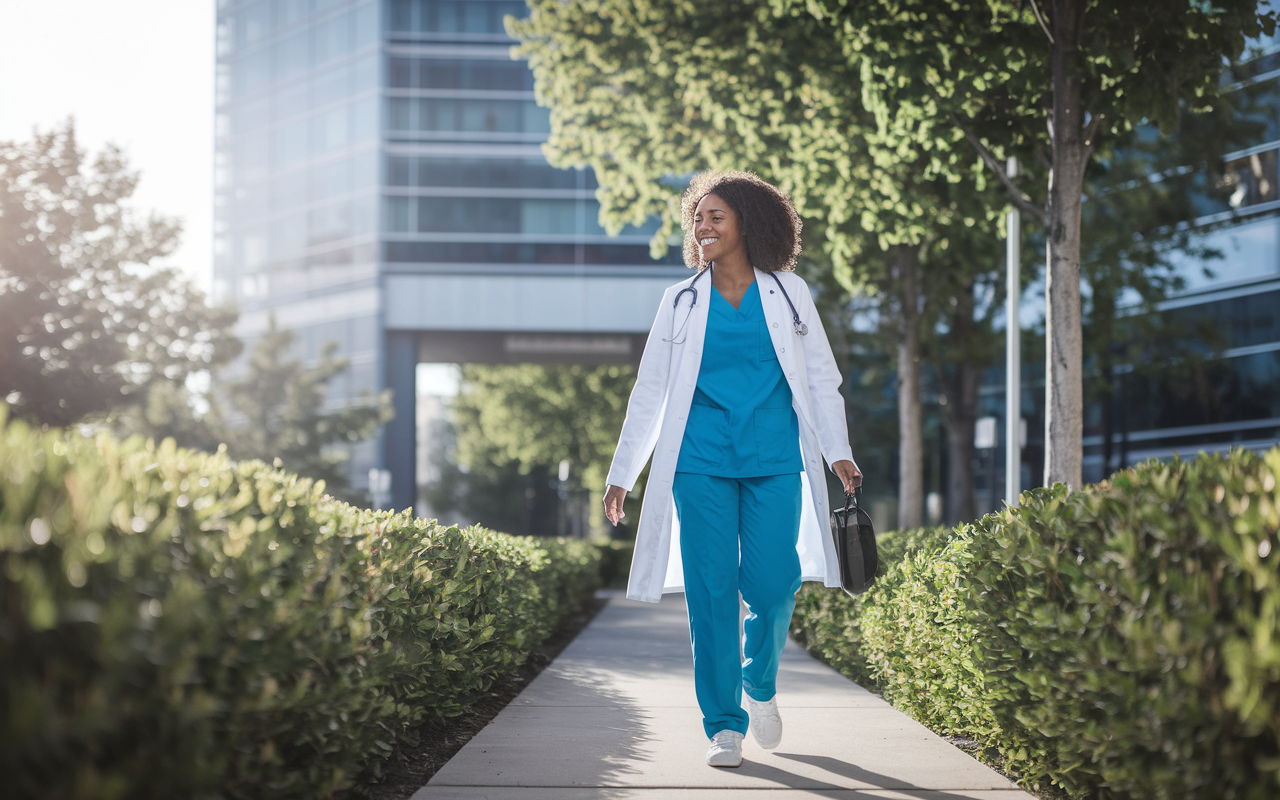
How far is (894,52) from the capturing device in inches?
336

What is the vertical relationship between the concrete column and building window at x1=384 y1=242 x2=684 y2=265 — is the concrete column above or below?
below

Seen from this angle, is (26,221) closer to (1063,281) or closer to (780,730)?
(1063,281)

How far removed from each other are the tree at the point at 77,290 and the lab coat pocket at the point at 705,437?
2528 centimetres

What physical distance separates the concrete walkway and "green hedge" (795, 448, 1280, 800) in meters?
0.31

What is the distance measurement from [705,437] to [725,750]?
3.91ft

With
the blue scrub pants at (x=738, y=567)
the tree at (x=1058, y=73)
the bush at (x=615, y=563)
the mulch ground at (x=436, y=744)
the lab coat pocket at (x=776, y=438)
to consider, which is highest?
the tree at (x=1058, y=73)

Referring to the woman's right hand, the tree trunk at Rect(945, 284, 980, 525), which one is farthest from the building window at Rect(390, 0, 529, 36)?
the woman's right hand

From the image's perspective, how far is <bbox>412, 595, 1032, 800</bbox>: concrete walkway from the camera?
398cm

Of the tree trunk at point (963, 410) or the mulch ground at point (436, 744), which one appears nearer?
the mulch ground at point (436, 744)

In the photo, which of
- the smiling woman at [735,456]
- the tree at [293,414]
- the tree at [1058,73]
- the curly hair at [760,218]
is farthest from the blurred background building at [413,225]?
the smiling woman at [735,456]

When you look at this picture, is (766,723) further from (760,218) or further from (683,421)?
(760,218)

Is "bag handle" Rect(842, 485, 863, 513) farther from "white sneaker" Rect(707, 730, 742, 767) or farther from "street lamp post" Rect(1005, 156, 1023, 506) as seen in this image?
"street lamp post" Rect(1005, 156, 1023, 506)

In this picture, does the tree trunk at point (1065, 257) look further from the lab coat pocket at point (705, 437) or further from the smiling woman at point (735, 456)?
the lab coat pocket at point (705, 437)

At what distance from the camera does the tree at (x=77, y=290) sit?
26906 mm
